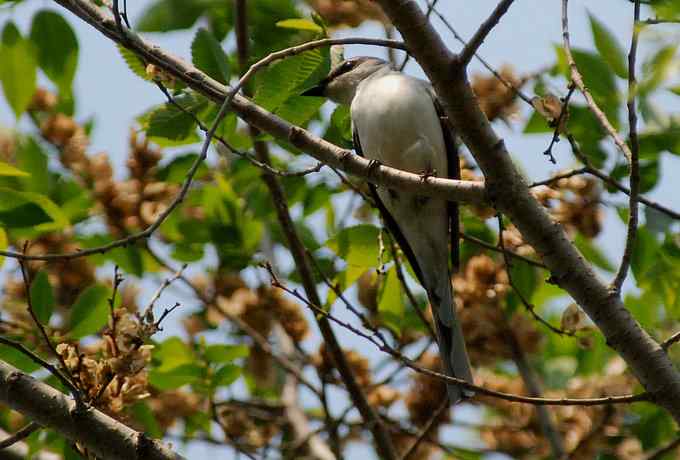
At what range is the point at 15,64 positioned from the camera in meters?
4.14

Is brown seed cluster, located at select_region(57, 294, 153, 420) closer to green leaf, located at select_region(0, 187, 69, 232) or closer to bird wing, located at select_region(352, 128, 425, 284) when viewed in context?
green leaf, located at select_region(0, 187, 69, 232)

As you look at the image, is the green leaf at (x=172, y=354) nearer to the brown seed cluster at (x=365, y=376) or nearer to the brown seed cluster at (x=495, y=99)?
the brown seed cluster at (x=365, y=376)

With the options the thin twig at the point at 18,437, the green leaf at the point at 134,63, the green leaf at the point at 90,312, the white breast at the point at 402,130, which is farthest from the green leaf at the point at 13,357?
the white breast at the point at 402,130

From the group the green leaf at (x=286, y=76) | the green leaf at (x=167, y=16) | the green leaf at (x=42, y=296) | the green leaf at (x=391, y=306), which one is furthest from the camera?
the green leaf at (x=391, y=306)

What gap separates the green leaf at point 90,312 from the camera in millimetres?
3771

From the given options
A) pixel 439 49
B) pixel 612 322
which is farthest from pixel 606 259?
pixel 439 49

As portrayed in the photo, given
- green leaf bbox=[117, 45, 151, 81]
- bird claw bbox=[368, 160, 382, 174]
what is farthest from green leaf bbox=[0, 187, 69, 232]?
bird claw bbox=[368, 160, 382, 174]

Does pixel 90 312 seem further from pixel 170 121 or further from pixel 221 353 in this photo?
pixel 170 121

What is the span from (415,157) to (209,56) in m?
1.49

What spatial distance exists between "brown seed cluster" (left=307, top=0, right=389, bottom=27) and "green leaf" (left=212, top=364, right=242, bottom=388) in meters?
1.74

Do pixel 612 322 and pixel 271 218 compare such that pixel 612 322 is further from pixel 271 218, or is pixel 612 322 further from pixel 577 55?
pixel 271 218

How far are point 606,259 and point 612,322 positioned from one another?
1.61 metres

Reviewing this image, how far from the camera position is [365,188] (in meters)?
4.93

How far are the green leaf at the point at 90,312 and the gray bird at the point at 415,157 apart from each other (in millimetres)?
1404
